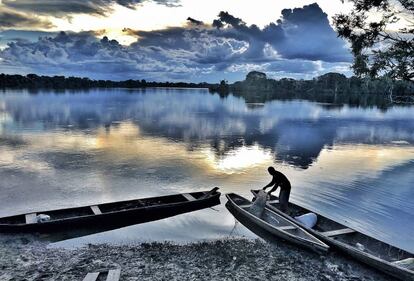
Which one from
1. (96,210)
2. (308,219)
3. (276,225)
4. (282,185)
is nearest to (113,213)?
(96,210)

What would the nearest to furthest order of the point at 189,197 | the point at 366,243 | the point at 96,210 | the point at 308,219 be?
the point at 366,243 < the point at 308,219 < the point at 96,210 < the point at 189,197

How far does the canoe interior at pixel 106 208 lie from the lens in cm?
1561

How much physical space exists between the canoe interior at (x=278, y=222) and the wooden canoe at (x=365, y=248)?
0.24 m

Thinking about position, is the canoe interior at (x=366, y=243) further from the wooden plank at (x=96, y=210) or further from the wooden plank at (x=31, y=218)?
the wooden plank at (x=31, y=218)

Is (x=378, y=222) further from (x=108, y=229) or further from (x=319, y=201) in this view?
(x=108, y=229)

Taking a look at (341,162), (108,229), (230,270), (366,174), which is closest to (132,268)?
(230,270)

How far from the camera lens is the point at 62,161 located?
29.6 m

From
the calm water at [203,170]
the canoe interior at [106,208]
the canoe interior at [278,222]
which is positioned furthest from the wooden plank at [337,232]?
the canoe interior at [106,208]

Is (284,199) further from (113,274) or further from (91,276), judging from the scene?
(91,276)

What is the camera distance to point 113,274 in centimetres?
1125

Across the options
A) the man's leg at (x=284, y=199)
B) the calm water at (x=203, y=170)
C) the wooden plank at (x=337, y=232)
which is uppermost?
Result: the man's leg at (x=284, y=199)

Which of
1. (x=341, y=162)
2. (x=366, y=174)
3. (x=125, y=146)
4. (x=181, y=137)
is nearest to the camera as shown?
(x=366, y=174)

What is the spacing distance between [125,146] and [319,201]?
68.6 ft

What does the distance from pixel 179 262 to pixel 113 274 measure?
99.9 inches
